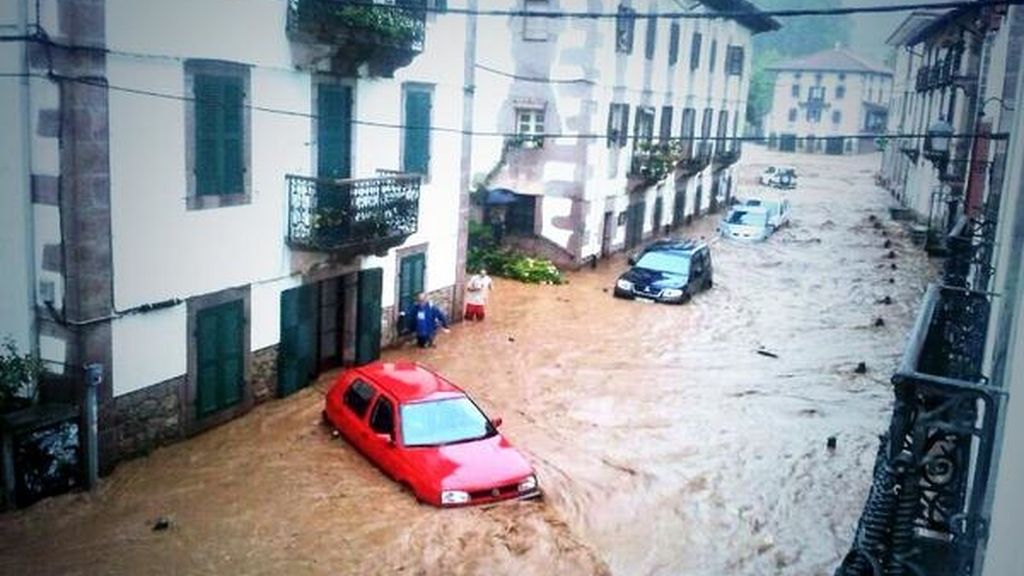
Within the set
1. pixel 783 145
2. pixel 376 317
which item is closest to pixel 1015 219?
pixel 376 317

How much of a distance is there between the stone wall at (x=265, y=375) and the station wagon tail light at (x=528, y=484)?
5584 mm

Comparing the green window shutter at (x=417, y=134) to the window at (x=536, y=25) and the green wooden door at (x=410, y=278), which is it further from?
the window at (x=536, y=25)

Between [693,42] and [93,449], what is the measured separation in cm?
3103

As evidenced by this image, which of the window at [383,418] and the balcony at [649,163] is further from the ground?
the balcony at [649,163]

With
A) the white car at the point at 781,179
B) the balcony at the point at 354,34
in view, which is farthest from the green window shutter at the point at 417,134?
the white car at the point at 781,179

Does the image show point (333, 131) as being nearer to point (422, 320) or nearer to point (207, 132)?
point (207, 132)

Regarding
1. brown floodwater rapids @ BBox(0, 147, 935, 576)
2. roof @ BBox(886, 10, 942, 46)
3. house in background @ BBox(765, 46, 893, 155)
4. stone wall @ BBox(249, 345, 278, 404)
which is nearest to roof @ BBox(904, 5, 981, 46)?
roof @ BBox(886, 10, 942, 46)

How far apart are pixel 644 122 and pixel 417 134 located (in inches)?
639

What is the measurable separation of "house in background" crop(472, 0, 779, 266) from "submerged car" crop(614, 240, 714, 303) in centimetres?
320

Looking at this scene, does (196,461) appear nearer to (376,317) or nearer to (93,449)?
(93,449)

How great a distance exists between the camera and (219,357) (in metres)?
14.7

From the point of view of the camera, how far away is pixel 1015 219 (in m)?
9.33

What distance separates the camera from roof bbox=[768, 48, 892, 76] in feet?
311

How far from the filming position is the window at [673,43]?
3462cm
